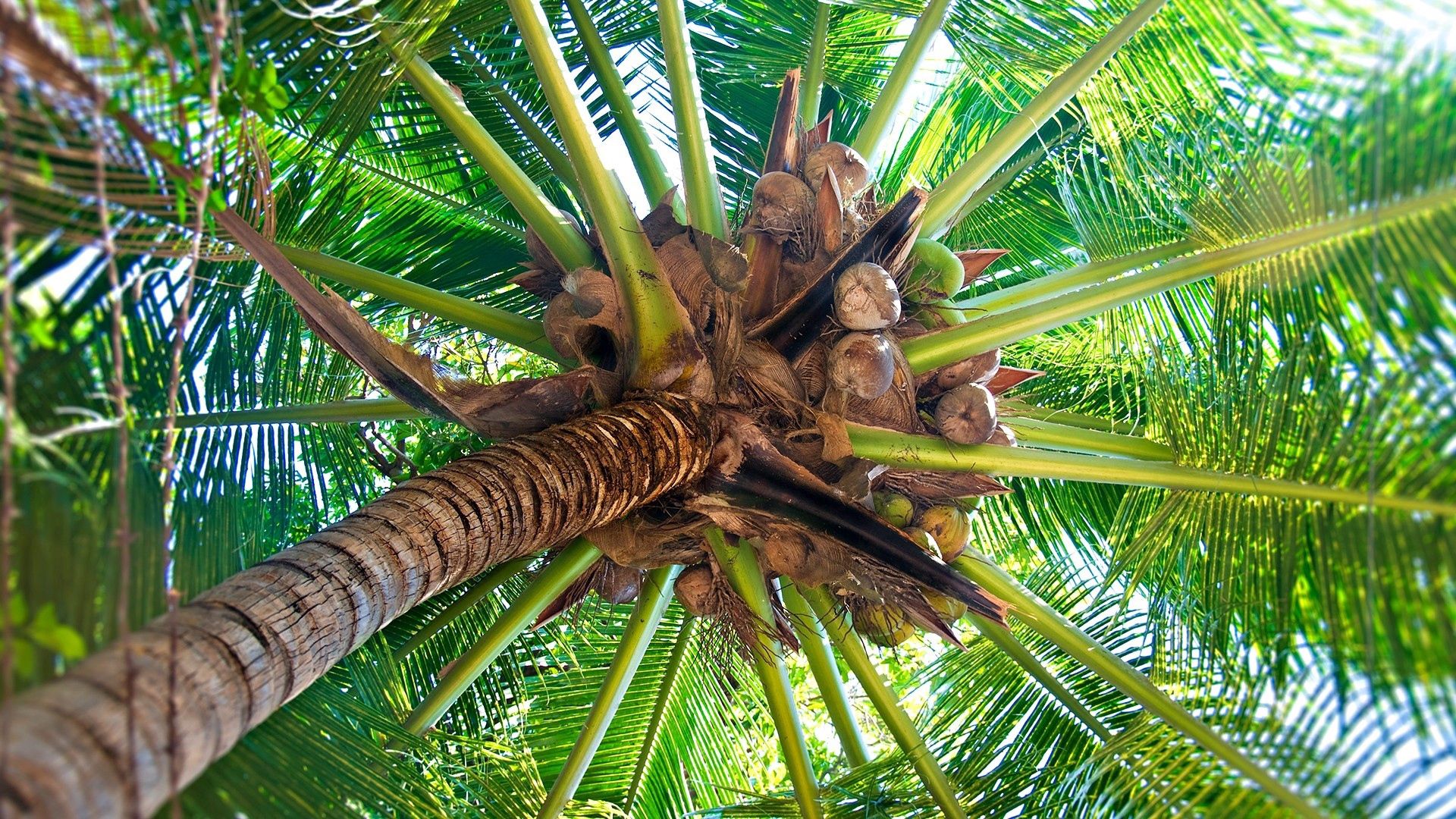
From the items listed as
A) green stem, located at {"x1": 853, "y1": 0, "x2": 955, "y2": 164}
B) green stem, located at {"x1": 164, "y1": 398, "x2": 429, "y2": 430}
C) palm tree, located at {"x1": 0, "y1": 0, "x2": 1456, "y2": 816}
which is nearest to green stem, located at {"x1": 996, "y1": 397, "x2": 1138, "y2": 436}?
palm tree, located at {"x1": 0, "y1": 0, "x2": 1456, "y2": 816}

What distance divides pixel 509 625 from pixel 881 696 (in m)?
1.19

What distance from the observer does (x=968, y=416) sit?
9.49ft

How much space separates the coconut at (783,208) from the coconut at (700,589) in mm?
1020

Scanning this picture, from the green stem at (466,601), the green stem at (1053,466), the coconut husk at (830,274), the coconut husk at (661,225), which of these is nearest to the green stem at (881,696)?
the green stem at (1053,466)

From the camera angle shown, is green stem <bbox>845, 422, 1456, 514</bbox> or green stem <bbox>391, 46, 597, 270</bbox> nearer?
green stem <bbox>845, 422, 1456, 514</bbox>

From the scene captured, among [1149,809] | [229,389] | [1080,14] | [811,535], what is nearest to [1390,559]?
[1149,809]

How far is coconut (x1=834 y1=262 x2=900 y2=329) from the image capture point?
9.16 feet

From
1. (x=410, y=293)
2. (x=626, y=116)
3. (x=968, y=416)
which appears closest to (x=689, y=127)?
(x=626, y=116)

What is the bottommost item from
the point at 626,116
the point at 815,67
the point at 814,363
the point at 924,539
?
the point at 924,539

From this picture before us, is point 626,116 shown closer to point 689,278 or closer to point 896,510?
point 689,278

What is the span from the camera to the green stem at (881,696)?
125 inches

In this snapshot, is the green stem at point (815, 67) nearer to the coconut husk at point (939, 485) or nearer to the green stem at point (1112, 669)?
the coconut husk at point (939, 485)

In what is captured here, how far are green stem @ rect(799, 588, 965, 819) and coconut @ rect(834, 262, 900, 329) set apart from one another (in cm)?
98

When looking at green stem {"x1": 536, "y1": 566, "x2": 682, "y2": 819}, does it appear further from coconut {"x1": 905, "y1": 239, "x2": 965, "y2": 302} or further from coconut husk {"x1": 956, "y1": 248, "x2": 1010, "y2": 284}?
coconut husk {"x1": 956, "y1": 248, "x2": 1010, "y2": 284}
